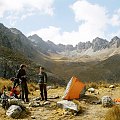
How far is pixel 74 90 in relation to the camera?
1817 cm

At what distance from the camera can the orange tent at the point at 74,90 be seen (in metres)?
17.8

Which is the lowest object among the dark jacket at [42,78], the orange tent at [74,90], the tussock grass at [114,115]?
the tussock grass at [114,115]

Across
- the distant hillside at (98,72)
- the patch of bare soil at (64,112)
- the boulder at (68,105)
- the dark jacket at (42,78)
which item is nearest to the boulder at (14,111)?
the patch of bare soil at (64,112)

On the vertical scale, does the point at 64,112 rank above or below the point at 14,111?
below

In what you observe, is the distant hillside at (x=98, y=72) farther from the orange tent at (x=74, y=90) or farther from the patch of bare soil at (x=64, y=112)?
the patch of bare soil at (x=64, y=112)

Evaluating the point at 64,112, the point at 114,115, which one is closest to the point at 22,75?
the point at 64,112

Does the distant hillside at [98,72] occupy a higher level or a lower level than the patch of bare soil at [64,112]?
higher

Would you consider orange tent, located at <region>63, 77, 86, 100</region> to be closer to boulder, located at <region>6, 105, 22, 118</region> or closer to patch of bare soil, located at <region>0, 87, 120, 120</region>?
patch of bare soil, located at <region>0, 87, 120, 120</region>

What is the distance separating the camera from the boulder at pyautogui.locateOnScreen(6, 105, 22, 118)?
1387cm

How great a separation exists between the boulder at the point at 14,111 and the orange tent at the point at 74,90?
4.00 m

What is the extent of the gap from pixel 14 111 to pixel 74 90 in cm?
501

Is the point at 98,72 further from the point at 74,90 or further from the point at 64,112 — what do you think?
the point at 64,112

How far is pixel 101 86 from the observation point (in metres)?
23.0

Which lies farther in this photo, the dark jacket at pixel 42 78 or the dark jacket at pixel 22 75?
the dark jacket at pixel 42 78
